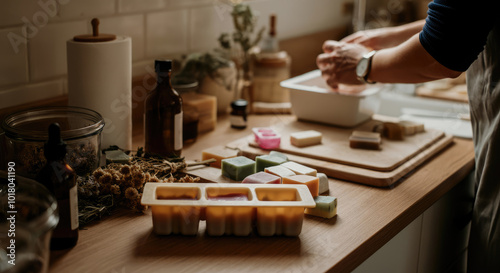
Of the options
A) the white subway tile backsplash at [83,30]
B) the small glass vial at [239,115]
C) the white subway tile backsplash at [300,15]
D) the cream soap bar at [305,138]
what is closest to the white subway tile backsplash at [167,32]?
the white subway tile backsplash at [83,30]

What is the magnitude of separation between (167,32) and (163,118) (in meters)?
0.46

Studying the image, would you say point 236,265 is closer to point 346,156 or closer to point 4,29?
point 346,156

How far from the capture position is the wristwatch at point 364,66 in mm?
1412

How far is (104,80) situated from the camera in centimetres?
123

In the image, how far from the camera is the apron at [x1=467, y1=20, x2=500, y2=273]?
1.24 meters

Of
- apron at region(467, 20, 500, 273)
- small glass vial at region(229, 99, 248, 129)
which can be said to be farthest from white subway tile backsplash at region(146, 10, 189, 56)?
apron at region(467, 20, 500, 273)

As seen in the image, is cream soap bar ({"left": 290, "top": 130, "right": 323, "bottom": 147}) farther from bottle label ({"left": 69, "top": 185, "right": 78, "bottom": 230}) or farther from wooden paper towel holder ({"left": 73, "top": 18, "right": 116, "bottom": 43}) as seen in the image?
bottle label ({"left": 69, "top": 185, "right": 78, "bottom": 230})

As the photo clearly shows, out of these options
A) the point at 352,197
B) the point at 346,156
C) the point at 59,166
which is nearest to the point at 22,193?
the point at 59,166

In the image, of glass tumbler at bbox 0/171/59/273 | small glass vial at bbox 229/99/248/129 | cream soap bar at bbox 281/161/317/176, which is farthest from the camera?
small glass vial at bbox 229/99/248/129

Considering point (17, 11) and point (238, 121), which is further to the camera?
point (238, 121)

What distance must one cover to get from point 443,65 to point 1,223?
88 cm

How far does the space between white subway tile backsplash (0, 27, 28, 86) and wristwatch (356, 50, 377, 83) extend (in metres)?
0.80

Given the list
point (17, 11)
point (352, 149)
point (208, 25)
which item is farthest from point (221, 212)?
point (208, 25)

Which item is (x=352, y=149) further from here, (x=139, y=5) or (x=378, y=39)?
(x=139, y=5)
